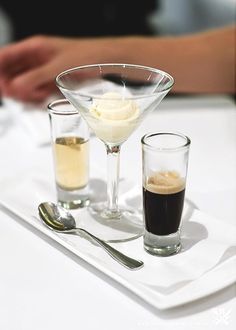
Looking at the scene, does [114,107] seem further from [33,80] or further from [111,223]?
[33,80]

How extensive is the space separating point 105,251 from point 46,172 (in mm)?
241

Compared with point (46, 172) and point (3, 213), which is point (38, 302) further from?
point (46, 172)

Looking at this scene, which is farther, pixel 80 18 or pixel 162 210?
pixel 80 18

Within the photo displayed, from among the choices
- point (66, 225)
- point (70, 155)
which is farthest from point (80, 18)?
point (66, 225)

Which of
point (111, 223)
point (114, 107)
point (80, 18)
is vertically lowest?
point (80, 18)

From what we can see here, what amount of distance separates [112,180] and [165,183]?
109mm

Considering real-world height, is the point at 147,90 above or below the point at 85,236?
above

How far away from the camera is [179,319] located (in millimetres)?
535

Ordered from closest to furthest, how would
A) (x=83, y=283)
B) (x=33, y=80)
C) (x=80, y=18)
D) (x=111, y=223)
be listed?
(x=83, y=283)
(x=111, y=223)
(x=33, y=80)
(x=80, y=18)

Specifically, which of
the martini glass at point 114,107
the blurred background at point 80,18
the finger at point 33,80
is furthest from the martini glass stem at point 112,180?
the blurred background at point 80,18

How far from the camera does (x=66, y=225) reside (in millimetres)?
674

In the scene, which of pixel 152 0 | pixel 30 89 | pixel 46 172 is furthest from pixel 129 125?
pixel 152 0

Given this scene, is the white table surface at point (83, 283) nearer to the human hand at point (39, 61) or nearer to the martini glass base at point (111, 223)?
the martini glass base at point (111, 223)

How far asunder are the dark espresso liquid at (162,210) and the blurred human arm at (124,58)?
506mm
